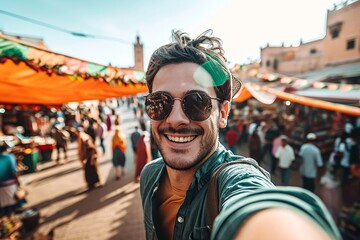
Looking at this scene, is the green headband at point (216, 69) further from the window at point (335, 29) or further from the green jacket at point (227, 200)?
the window at point (335, 29)

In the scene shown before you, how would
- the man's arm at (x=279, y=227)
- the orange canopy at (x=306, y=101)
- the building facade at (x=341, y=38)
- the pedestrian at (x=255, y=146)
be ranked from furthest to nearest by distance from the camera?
1. the building facade at (x=341, y=38)
2. the pedestrian at (x=255, y=146)
3. the orange canopy at (x=306, y=101)
4. the man's arm at (x=279, y=227)

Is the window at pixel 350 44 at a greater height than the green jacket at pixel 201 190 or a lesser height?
greater

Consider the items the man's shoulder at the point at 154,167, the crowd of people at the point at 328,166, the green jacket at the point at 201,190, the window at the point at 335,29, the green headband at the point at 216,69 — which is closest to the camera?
the green jacket at the point at 201,190

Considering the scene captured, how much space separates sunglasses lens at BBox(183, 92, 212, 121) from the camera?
133 centimetres

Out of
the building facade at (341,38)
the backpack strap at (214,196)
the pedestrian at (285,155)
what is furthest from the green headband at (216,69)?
the building facade at (341,38)

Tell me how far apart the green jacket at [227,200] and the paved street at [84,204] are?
10.3ft

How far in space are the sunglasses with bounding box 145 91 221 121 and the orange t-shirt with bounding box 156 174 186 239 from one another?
583 millimetres

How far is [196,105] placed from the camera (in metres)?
1.33

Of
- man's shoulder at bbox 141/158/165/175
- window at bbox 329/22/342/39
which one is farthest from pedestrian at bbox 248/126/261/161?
window at bbox 329/22/342/39

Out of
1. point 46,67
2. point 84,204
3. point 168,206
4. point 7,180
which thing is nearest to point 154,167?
point 168,206

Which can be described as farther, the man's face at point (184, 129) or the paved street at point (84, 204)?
the paved street at point (84, 204)

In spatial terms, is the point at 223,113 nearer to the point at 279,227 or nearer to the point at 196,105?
the point at 196,105

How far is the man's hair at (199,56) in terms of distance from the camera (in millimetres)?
1419

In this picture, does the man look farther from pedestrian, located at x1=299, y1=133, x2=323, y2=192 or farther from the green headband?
pedestrian, located at x1=299, y1=133, x2=323, y2=192
